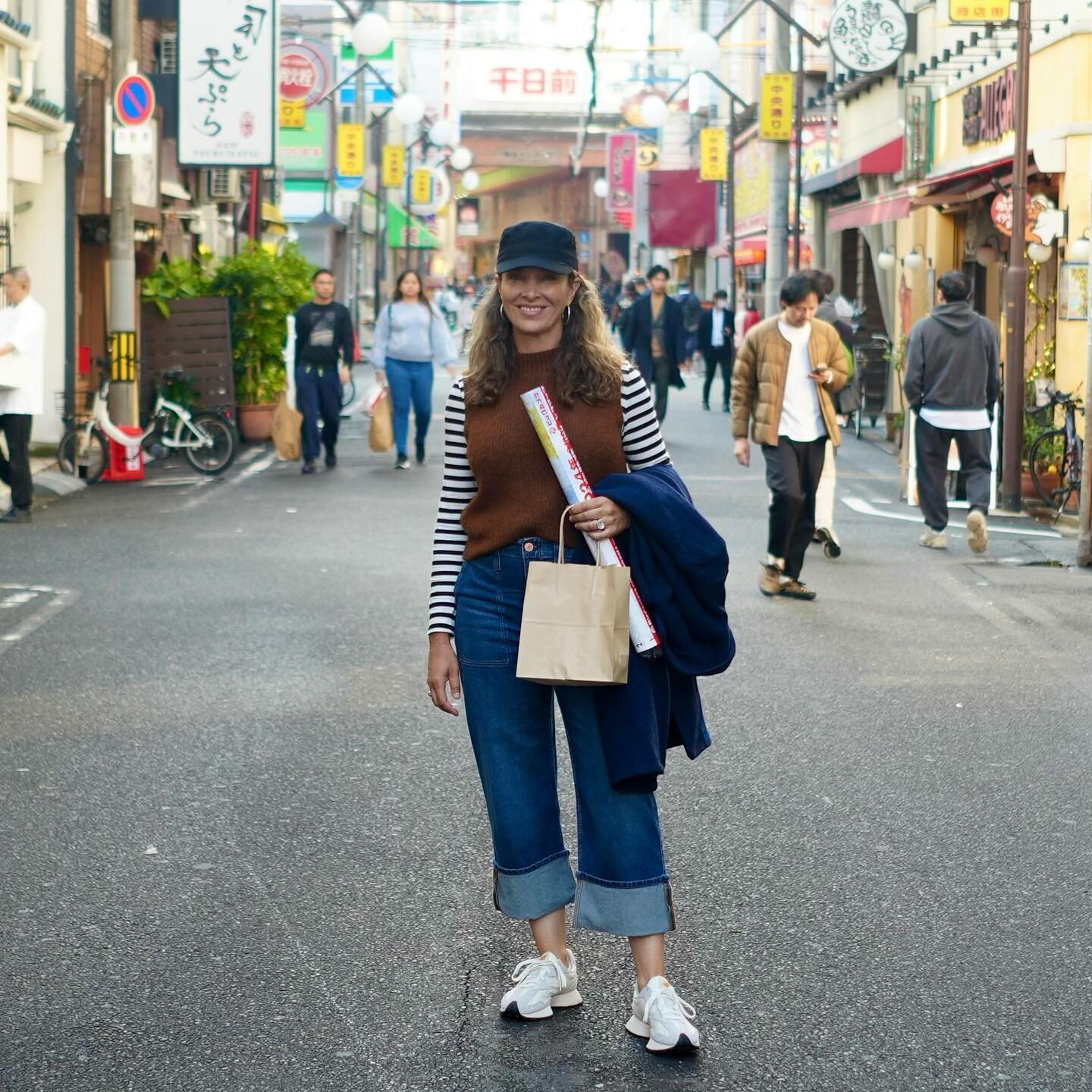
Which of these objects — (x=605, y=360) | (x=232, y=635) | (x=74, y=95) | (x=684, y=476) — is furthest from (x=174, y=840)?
(x=74, y=95)

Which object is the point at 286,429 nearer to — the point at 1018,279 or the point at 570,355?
the point at 1018,279

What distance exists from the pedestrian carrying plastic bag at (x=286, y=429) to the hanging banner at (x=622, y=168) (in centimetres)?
5325

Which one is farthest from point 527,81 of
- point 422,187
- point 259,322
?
point 259,322

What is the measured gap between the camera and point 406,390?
59.5 ft

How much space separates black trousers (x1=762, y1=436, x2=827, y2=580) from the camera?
1056cm

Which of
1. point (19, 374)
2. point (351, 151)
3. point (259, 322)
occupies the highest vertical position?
point (351, 151)

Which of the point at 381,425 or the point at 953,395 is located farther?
the point at 381,425

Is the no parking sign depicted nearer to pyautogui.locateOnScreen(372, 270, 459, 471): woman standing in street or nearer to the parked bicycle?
pyautogui.locateOnScreen(372, 270, 459, 471): woman standing in street

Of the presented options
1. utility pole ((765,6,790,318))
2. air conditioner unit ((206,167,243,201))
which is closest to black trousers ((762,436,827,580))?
utility pole ((765,6,790,318))

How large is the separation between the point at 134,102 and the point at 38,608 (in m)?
8.88

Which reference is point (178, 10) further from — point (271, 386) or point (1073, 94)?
point (1073, 94)

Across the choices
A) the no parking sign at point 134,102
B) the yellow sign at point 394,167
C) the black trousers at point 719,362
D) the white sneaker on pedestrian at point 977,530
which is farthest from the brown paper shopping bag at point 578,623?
the yellow sign at point 394,167

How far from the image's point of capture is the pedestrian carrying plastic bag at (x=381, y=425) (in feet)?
57.1

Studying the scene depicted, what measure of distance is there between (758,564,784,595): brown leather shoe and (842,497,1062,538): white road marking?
3724 mm
